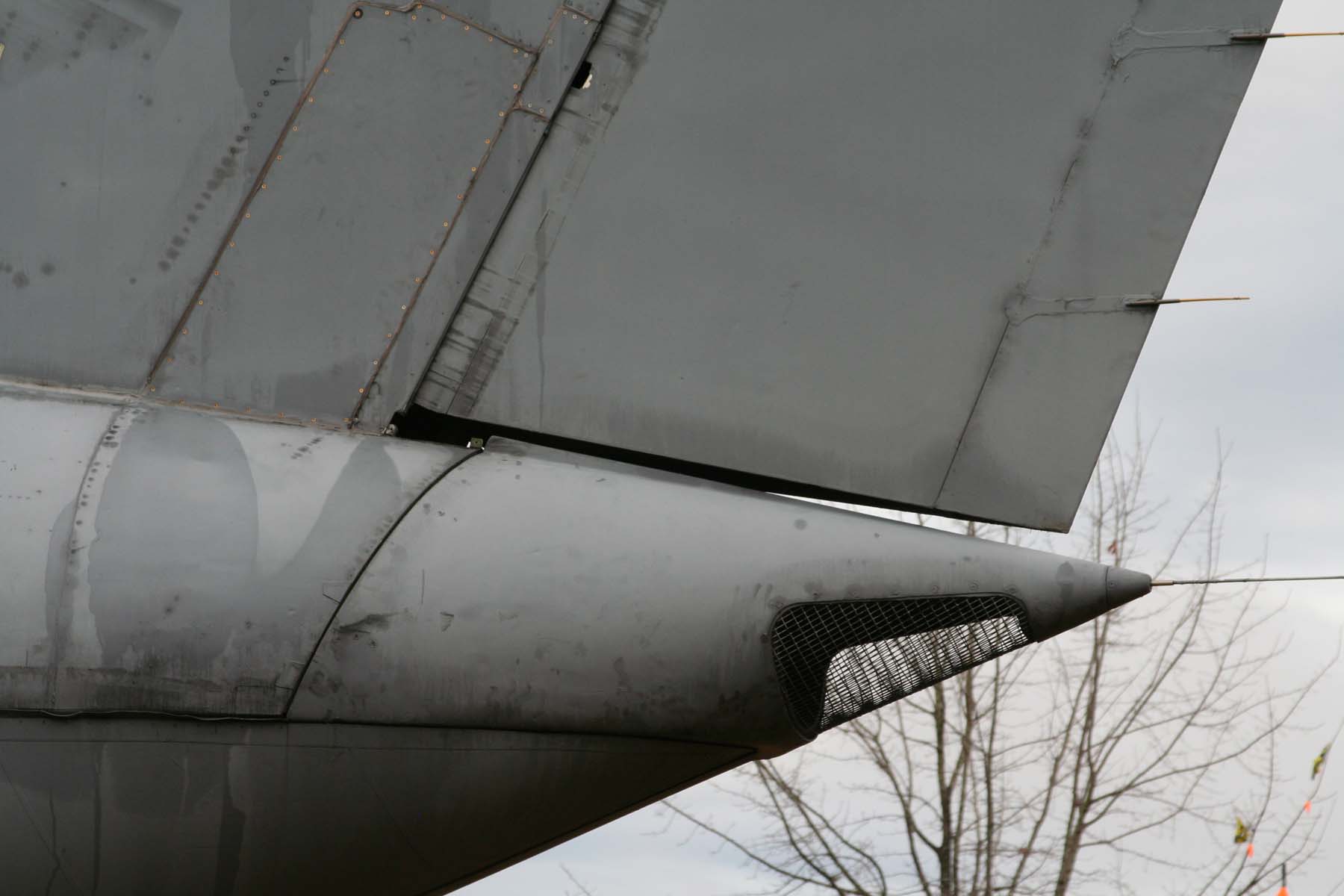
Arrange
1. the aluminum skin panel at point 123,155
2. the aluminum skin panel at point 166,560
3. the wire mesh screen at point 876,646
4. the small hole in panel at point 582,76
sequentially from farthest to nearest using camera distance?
the small hole in panel at point 582,76
the aluminum skin panel at point 123,155
the wire mesh screen at point 876,646
the aluminum skin panel at point 166,560

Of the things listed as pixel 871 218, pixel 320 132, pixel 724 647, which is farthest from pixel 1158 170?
pixel 320 132

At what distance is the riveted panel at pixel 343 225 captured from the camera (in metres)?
3.40

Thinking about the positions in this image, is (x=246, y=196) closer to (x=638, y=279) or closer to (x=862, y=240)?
(x=638, y=279)

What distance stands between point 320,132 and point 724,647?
149 cm

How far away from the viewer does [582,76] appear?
11.5ft

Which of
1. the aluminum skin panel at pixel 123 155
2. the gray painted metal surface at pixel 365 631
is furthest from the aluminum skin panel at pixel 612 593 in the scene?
the aluminum skin panel at pixel 123 155

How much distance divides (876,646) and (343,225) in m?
1.54

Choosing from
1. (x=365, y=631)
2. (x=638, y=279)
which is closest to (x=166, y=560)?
(x=365, y=631)

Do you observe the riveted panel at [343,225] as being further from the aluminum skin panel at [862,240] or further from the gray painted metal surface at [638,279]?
the aluminum skin panel at [862,240]

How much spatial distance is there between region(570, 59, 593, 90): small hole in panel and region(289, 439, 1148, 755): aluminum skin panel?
87 cm

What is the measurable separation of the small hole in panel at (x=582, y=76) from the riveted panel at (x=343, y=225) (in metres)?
0.13

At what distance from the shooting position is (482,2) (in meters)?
3.54

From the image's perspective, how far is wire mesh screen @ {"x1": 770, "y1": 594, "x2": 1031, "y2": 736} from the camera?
10.7ft

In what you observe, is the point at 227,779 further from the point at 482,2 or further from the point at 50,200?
the point at 482,2
